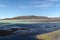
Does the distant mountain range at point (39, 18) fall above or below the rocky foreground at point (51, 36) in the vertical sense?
above

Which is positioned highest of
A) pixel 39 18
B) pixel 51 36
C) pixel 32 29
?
pixel 39 18

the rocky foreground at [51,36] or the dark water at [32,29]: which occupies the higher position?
the dark water at [32,29]

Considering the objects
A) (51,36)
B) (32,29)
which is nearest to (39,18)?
(32,29)

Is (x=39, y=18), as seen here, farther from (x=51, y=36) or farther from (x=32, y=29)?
(x=51, y=36)

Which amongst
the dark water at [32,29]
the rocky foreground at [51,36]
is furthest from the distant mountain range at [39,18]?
the rocky foreground at [51,36]

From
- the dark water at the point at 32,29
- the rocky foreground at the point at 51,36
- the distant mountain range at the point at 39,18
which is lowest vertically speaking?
the rocky foreground at the point at 51,36

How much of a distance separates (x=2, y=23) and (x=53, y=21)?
1239 millimetres

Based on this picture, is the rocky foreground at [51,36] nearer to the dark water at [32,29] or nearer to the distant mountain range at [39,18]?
the dark water at [32,29]

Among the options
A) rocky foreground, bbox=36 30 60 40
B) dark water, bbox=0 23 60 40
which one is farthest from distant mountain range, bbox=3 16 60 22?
rocky foreground, bbox=36 30 60 40

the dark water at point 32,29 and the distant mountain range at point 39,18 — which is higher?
the distant mountain range at point 39,18

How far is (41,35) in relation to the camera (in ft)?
9.47

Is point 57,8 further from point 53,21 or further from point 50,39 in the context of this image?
point 50,39

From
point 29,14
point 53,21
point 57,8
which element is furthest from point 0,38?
point 57,8

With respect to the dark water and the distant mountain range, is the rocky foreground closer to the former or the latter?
the dark water
